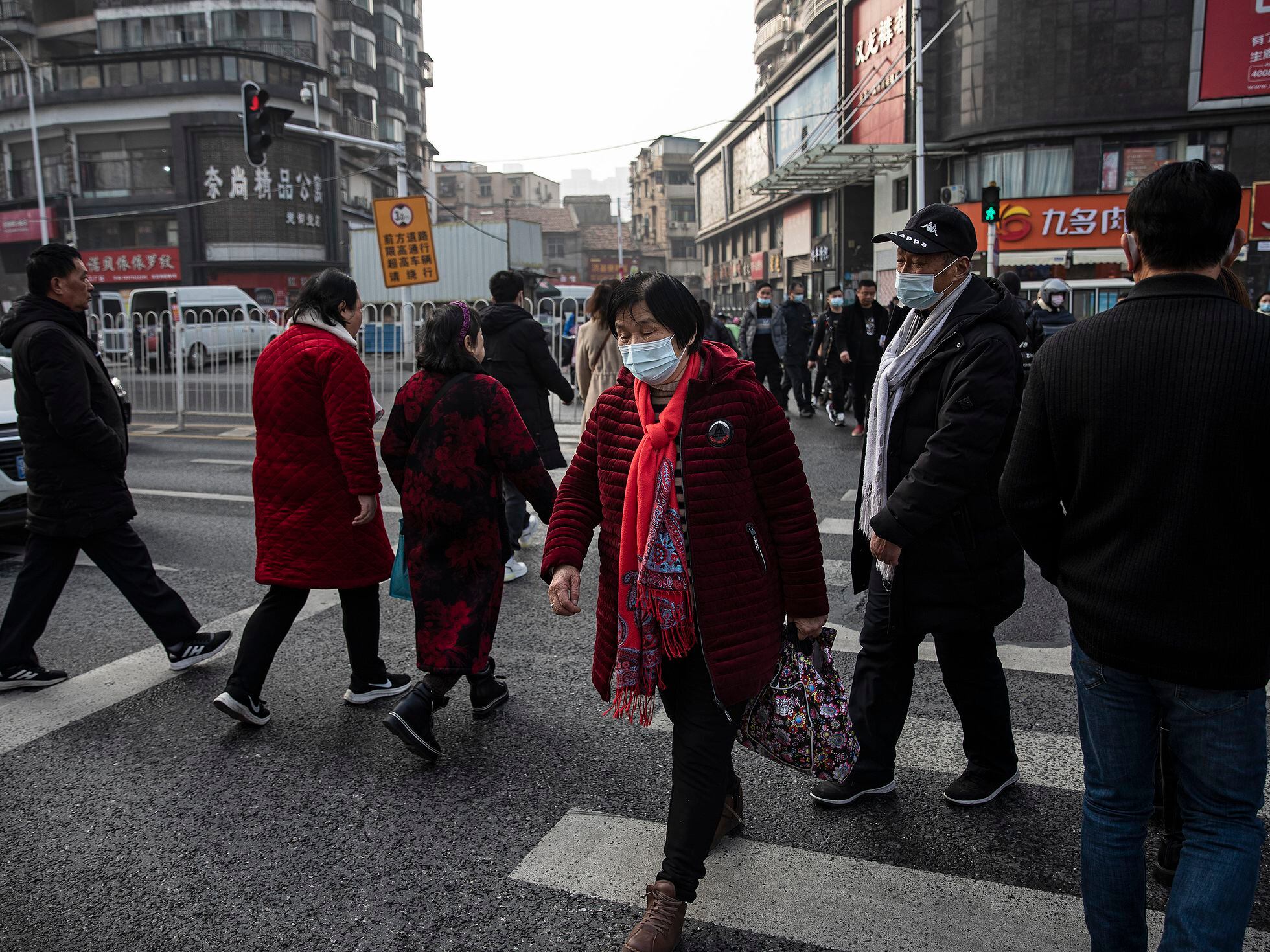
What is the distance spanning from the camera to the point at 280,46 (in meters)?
47.3

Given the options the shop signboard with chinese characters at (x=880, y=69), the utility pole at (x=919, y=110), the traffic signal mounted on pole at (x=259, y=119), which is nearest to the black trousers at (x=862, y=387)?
the traffic signal mounted on pole at (x=259, y=119)

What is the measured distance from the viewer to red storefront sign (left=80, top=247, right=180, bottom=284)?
1713 inches

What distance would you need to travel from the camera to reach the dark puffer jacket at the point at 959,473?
2.99 meters

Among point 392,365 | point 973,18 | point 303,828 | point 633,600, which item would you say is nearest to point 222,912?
point 303,828

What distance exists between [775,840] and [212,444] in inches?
455

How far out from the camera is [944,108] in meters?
26.7

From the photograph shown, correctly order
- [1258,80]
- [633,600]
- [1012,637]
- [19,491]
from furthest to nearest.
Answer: [1258,80], [19,491], [1012,637], [633,600]

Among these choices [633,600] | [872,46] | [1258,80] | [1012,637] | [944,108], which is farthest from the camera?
[872,46]

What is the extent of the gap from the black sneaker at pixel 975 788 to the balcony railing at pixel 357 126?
5309cm

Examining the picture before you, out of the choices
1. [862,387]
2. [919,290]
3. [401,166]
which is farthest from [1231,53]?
[919,290]

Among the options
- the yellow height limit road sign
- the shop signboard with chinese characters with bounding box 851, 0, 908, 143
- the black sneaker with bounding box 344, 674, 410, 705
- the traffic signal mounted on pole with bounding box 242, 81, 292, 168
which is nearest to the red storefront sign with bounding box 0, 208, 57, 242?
the traffic signal mounted on pole with bounding box 242, 81, 292, 168

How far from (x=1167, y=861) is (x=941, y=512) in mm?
1193

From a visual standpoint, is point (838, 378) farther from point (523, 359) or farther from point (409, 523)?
point (409, 523)

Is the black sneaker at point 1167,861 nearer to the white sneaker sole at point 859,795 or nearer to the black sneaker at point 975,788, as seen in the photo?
the black sneaker at point 975,788
